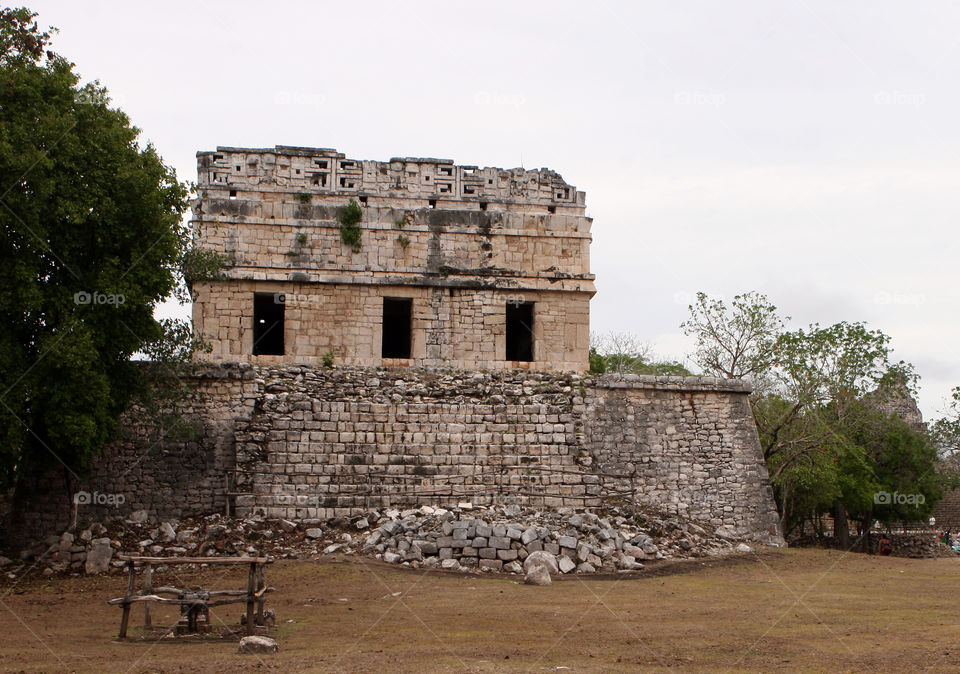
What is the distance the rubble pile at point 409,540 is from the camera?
14.4 meters

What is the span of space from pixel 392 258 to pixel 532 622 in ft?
34.2

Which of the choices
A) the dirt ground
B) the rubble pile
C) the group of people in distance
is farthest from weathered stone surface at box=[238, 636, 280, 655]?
the group of people in distance

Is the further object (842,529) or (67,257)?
(842,529)

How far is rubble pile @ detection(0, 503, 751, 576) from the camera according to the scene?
1437 cm

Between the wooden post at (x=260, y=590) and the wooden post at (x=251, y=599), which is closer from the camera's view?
the wooden post at (x=251, y=599)

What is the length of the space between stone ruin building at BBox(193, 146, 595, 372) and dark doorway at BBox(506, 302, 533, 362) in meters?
0.09

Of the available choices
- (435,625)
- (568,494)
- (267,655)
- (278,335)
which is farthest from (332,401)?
(267,655)

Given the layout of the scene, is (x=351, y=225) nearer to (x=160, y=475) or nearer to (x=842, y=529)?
(x=160, y=475)

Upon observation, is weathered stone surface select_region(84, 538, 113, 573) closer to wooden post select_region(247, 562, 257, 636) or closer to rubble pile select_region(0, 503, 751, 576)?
rubble pile select_region(0, 503, 751, 576)

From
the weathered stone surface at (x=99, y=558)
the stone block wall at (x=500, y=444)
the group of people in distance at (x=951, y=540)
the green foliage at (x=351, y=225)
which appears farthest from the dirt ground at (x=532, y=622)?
the group of people in distance at (x=951, y=540)

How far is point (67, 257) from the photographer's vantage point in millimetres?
14172

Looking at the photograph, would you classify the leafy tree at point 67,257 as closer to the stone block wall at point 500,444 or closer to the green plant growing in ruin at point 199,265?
the green plant growing in ruin at point 199,265

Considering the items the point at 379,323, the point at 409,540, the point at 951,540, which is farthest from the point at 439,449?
the point at 951,540

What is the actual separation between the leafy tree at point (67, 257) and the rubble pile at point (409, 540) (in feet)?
4.11
